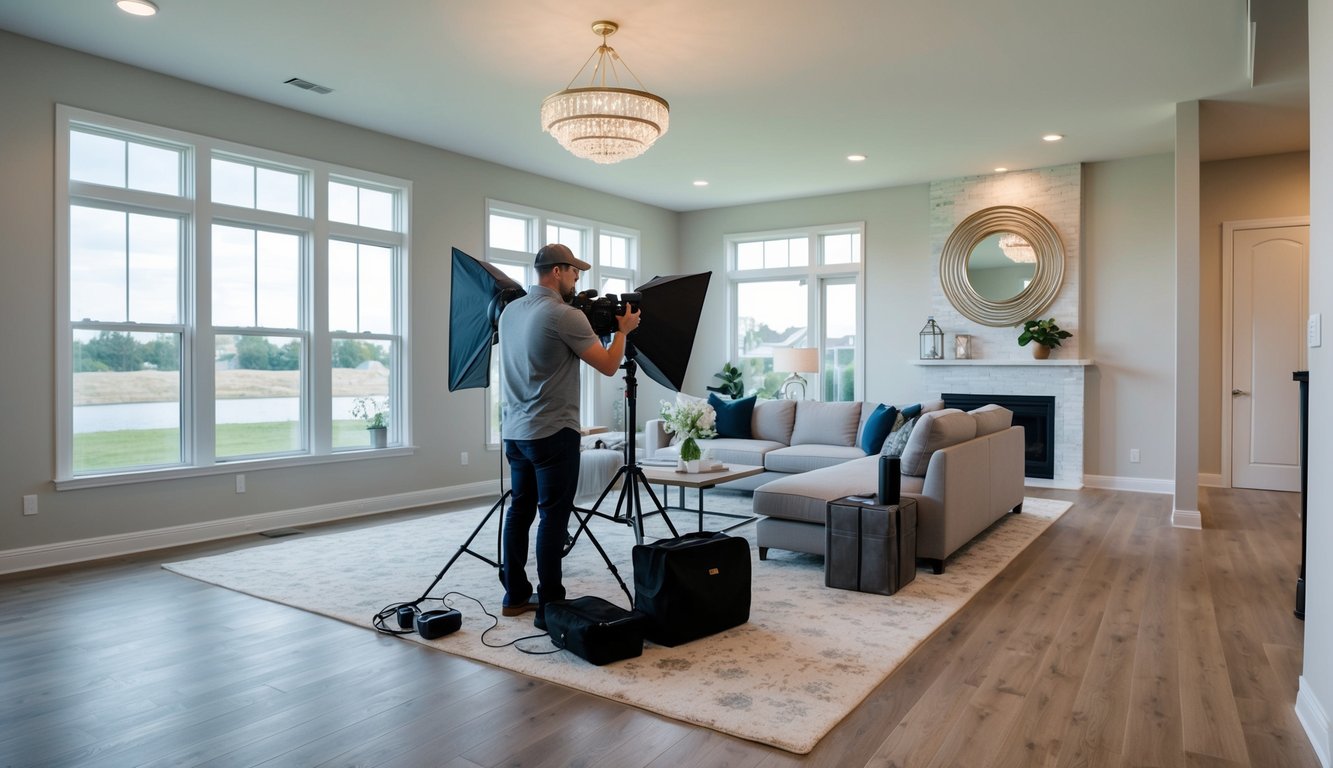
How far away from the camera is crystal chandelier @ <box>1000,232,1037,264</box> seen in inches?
296

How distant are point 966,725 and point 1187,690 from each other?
881mm

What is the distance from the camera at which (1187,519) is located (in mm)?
5406

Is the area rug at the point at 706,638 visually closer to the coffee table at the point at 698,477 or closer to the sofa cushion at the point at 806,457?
the coffee table at the point at 698,477

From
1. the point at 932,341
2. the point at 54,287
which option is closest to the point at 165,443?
the point at 54,287

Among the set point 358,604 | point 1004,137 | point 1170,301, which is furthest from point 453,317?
point 1170,301

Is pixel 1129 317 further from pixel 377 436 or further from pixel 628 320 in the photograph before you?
pixel 377 436

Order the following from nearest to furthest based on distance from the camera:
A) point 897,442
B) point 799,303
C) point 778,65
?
point 778,65 < point 897,442 < point 799,303

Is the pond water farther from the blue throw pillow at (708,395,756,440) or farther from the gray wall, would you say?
the gray wall

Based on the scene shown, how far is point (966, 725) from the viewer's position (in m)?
2.39

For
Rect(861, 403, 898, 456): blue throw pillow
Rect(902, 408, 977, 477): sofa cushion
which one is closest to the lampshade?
Rect(861, 403, 898, 456): blue throw pillow

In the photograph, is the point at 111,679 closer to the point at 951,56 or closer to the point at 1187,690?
the point at 1187,690

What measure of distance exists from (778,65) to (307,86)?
303cm

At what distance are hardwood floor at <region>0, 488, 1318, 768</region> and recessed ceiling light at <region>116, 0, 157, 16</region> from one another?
289 centimetres

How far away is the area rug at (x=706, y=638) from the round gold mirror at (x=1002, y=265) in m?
2.71
